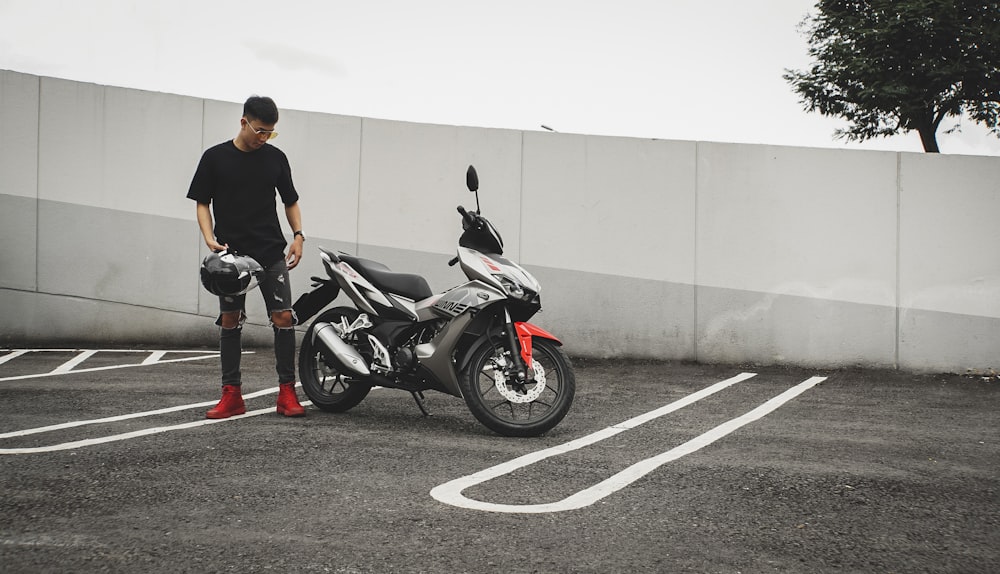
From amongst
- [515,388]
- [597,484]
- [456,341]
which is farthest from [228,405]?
[597,484]

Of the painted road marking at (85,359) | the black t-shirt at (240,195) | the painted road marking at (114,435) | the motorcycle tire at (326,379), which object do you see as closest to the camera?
the painted road marking at (114,435)

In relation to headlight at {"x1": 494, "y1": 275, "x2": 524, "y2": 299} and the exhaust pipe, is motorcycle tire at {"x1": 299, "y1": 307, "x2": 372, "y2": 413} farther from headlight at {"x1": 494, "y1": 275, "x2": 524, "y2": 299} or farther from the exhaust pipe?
headlight at {"x1": 494, "y1": 275, "x2": 524, "y2": 299}

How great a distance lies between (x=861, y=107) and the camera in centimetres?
3041

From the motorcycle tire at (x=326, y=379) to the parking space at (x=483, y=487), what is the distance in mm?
131

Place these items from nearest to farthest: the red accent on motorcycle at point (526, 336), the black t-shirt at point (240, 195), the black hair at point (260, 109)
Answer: the red accent on motorcycle at point (526, 336)
the black hair at point (260, 109)
the black t-shirt at point (240, 195)

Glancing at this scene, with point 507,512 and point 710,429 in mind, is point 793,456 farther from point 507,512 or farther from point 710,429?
point 507,512

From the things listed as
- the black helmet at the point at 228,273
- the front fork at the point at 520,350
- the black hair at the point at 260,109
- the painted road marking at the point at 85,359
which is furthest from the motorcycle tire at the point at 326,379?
the painted road marking at the point at 85,359

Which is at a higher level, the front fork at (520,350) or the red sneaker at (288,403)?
the front fork at (520,350)

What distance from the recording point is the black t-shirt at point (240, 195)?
15.8 feet

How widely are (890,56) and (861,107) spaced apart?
2570 mm

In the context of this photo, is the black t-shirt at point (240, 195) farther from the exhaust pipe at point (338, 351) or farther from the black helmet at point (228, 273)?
the exhaust pipe at point (338, 351)

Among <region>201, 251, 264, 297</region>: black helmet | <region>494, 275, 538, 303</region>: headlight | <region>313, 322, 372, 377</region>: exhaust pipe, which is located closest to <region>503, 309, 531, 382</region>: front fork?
<region>494, 275, 538, 303</region>: headlight

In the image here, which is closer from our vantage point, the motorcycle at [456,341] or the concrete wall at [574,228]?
the motorcycle at [456,341]

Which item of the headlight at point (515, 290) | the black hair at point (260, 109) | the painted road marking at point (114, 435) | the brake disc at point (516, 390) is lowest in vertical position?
the painted road marking at point (114, 435)
